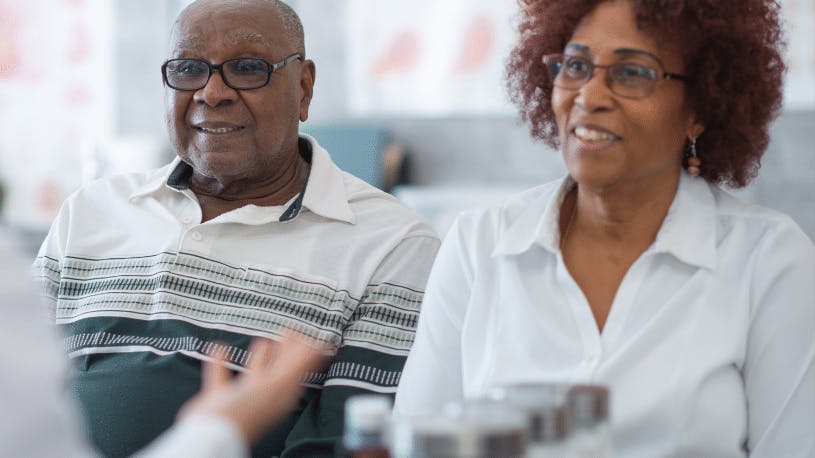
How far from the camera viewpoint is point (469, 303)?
1.51 m

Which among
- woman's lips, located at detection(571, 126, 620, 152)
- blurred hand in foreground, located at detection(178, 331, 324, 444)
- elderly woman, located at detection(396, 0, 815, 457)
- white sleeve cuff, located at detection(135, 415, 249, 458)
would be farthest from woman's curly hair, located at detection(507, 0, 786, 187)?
white sleeve cuff, located at detection(135, 415, 249, 458)

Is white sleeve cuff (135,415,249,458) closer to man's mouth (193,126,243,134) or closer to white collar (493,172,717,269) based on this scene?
white collar (493,172,717,269)

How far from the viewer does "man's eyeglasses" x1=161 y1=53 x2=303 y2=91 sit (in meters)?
1.92

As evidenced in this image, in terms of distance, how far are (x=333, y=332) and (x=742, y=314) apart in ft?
2.34

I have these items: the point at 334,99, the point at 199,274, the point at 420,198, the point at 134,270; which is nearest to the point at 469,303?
the point at 199,274

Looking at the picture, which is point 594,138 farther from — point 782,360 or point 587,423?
point 587,423

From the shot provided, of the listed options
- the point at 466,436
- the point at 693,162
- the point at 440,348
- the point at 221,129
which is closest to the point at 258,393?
the point at 466,436

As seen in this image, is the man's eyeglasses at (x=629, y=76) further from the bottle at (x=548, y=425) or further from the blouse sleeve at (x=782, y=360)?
the bottle at (x=548, y=425)

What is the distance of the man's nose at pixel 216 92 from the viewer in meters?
1.90

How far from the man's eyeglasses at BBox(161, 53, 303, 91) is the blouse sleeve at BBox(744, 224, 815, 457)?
988 mm

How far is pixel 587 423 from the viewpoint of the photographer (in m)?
0.89

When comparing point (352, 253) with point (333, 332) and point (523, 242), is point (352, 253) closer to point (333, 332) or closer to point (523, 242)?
point (333, 332)

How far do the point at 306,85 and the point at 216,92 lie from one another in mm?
226

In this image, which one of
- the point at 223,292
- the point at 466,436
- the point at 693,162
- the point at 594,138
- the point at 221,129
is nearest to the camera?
the point at 466,436
